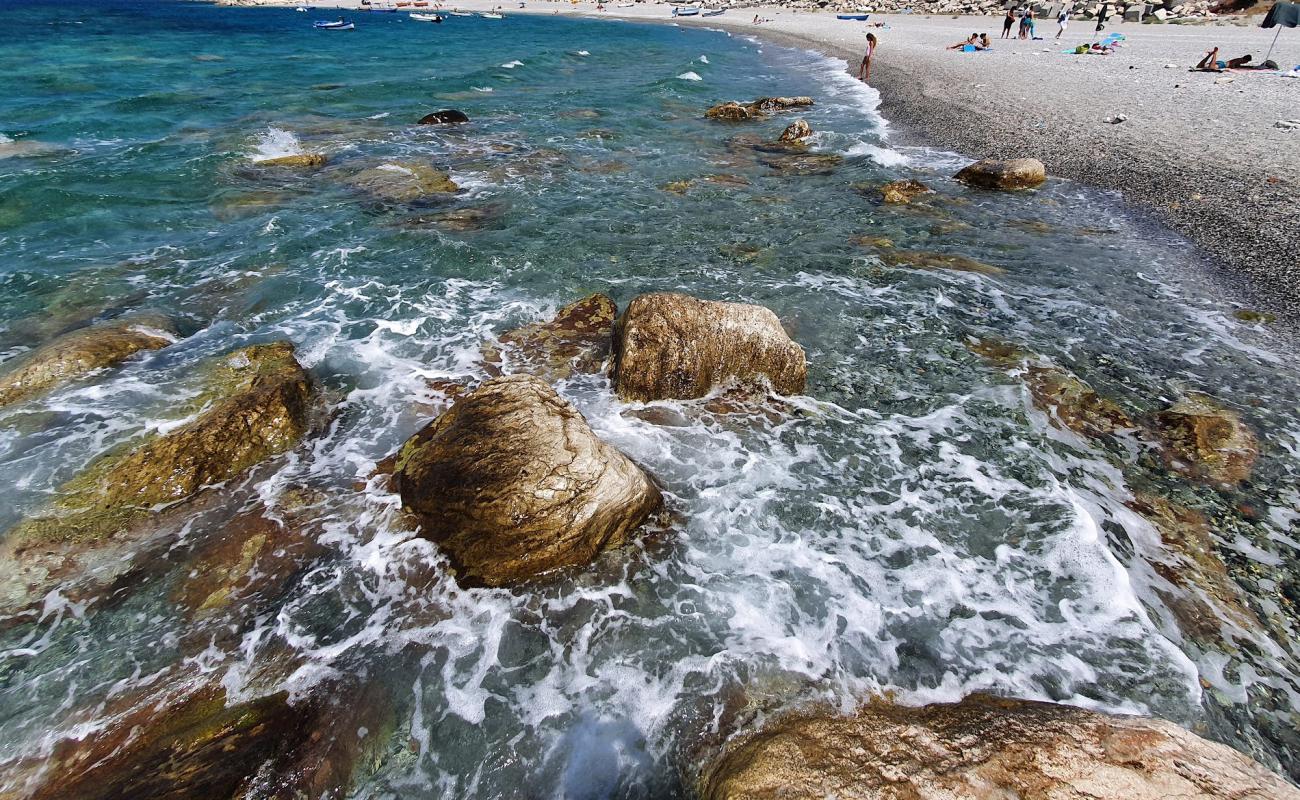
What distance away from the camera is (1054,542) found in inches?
227

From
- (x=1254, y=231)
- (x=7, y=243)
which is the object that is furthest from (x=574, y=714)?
(x=7, y=243)

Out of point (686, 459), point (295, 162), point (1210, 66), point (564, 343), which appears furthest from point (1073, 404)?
point (1210, 66)

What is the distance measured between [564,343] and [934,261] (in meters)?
7.65

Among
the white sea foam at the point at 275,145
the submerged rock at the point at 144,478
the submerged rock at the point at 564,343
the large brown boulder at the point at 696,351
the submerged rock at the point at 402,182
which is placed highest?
the white sea foam at the point at 275,145

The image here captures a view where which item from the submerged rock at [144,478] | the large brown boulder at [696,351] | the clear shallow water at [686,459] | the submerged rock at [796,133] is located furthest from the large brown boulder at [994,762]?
the submerged rock at [796,133]

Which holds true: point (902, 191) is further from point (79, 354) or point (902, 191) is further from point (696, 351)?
point (79, 354)

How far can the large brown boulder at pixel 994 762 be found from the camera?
3.09 meters

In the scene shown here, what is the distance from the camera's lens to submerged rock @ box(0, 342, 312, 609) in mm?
5445

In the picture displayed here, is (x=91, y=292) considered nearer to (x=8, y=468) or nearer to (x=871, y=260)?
(x=8, y=468)

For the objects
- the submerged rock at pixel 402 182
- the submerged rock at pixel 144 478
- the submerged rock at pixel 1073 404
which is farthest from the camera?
the submerged rock at pixel 402 182

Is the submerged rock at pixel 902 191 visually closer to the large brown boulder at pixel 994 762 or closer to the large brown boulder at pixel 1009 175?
the large brown boulder at pixel 1009 175

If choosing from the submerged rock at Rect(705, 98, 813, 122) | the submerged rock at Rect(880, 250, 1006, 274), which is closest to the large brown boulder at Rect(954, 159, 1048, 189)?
the submerged rock at Rect(880, 250, 1006, 274)

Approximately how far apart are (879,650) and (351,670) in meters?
4.48

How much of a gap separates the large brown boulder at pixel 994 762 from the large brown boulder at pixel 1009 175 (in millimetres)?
14717
